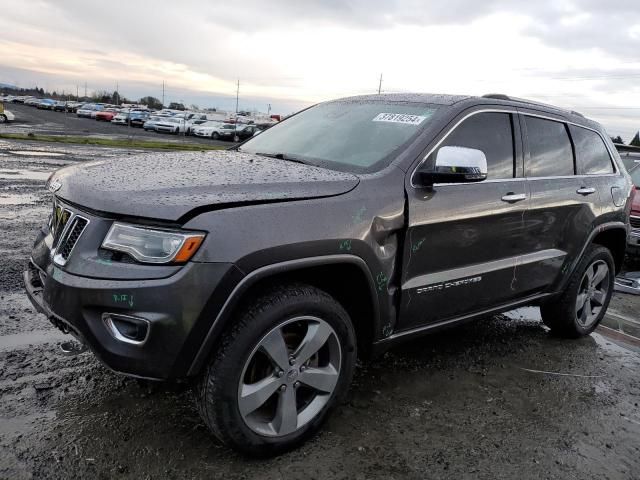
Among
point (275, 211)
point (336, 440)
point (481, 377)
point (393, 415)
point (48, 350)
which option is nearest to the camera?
point (275, 211)

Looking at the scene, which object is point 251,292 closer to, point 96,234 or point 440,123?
point 96,234

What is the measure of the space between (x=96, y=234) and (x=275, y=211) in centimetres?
79

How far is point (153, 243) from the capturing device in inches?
94.1

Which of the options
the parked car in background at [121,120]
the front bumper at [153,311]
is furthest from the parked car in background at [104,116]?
the front bumper at [153,311]

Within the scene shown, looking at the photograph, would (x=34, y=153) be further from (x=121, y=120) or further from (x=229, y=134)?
(x=121, y=120)

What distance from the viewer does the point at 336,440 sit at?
118 inches

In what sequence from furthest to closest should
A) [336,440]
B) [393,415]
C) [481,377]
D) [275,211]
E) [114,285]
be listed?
[481,377], [393,415], [336,440], [275,211], [114,285]

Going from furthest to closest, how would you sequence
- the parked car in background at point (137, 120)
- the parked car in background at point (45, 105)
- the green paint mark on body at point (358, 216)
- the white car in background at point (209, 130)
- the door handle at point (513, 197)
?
the parked car in background at point (45, 105)
the parked car in background at point (137, 120)
the white car in background at point (209, 130)
the door handle at point (513, 197)
the green paint mark on body at point (358, 216)

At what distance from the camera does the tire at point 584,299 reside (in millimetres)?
4660

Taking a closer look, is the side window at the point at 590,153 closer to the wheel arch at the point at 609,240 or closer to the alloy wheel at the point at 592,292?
the wheel arch at the point at 609,240

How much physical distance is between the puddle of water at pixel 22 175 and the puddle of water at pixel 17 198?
2026 millimetres

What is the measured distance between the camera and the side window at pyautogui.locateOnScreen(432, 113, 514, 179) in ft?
11.7

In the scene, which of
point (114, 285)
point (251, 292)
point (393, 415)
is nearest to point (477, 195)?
point (393, 415)

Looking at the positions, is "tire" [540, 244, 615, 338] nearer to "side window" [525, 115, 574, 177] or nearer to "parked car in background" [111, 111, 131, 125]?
"side window" [525, 115, 574, 177]
